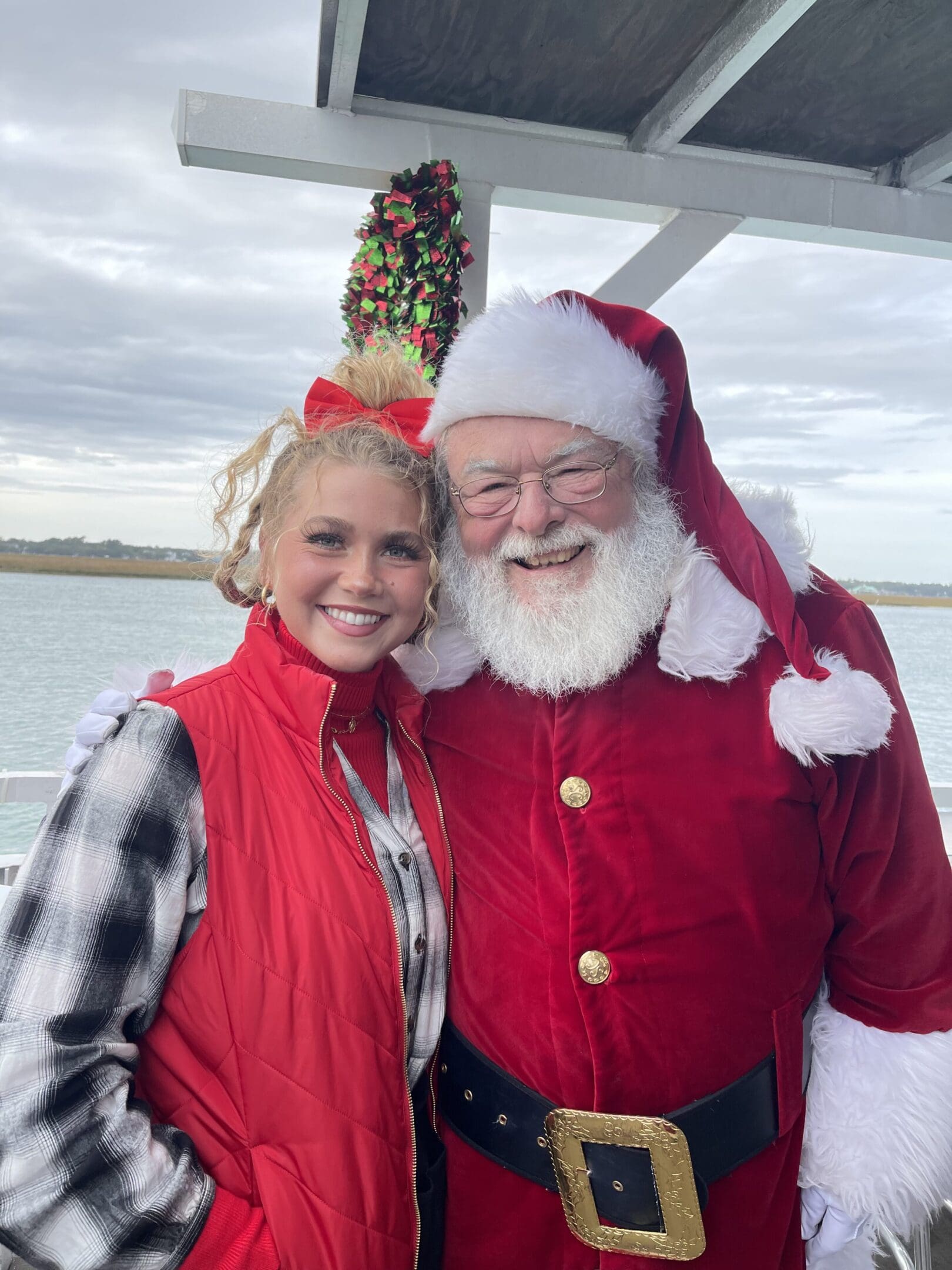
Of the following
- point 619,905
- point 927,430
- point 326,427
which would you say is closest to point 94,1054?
point 619,905

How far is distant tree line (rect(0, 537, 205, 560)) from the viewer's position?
4477mm

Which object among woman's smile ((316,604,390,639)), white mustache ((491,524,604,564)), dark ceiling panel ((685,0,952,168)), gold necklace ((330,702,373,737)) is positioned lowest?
gold necklace ((330,702,373,737))

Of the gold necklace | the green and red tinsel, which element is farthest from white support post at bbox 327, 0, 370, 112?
the gold necklace

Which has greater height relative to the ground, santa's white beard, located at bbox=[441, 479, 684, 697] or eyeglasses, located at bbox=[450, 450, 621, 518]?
eyeglasses, located at bbox=[450, 450, 621, 518]

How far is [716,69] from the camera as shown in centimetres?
230

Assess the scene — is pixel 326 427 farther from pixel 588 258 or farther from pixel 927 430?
pixel 927 430

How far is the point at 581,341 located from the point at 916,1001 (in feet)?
4.30

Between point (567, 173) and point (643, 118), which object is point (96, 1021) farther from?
point (643, 118)

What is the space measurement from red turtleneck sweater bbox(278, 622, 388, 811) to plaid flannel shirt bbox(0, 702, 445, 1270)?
31 cm

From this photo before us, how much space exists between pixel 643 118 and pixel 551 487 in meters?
1.93

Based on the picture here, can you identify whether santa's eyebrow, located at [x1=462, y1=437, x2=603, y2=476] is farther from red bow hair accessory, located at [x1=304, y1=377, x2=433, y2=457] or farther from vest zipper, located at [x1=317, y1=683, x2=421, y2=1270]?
vest zipper, located at [x1=317, y1=683, x2=421, y2=1270]

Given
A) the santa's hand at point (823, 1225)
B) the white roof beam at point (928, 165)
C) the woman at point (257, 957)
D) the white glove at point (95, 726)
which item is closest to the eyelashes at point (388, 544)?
the woman at point (257, 957)

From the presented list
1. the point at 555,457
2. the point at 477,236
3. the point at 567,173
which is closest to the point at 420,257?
the point at 477,236

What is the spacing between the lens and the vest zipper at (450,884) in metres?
1.41
